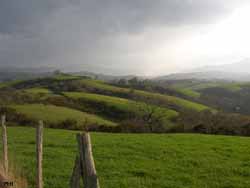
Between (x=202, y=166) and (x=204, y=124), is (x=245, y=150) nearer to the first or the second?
(x=202, y=166)

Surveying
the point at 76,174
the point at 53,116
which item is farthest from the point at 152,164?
the point at 53,116

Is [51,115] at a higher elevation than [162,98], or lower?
lower

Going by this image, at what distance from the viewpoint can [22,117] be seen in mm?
48344

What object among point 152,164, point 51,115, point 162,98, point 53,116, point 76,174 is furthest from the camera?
point 162,98

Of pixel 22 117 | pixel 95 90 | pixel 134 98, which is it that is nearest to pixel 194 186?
pixel 22 117

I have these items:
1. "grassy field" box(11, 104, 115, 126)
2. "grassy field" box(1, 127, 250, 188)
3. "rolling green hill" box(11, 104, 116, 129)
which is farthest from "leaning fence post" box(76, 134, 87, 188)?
"grassy field" box(11, 104, 115, 126)

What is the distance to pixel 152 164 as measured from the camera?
47.8 feet

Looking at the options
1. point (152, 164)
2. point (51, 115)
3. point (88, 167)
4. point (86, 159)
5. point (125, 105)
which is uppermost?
point (86, 159)

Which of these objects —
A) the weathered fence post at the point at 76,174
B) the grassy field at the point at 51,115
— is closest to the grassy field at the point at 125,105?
the grassy field at the point at 51,115

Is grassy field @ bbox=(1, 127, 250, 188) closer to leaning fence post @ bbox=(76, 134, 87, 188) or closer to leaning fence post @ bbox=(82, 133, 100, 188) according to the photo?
leaning fence post @ bbox=(76, 134, 87, 188)

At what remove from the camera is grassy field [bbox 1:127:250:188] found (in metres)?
11.6

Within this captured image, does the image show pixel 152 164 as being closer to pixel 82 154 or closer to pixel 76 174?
pixel 76 174

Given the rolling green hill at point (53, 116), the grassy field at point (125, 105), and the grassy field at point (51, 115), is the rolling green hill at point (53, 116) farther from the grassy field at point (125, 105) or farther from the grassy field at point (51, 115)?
the grassy field at point (125, 105)

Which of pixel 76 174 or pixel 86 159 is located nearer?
pixel 86 159
